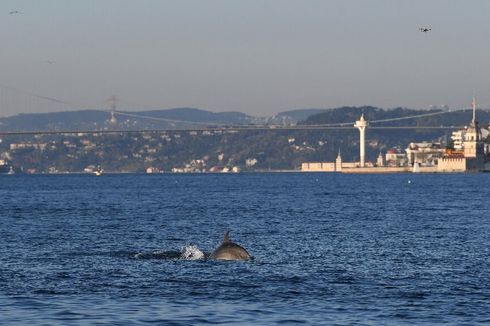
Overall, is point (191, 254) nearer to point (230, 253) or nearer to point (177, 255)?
point (177, 255)

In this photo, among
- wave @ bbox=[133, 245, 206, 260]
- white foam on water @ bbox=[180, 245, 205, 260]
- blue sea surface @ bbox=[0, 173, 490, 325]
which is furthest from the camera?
wave @ bbox=[133, 245, 206, 260]

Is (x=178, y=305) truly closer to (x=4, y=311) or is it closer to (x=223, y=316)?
(x=223, y=316)

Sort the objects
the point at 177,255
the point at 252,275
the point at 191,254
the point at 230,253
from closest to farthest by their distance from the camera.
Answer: the point at 252,275, the point at 230,253, the point at 191,254, the point at 177,255

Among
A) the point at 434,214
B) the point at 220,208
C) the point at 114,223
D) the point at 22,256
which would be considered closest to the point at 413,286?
the point at 22,256

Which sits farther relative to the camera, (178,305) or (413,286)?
(413,286)

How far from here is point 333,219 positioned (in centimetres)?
6631

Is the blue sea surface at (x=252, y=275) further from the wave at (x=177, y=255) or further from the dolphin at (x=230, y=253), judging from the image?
the dolphin at (x=230, y=253)

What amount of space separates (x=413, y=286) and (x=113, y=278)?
7804mm

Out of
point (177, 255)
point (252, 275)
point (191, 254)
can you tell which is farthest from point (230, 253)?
point (252, 275)

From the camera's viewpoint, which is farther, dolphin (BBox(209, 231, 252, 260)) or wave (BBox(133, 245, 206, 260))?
wave (BBox(133, 245, 206, 260))


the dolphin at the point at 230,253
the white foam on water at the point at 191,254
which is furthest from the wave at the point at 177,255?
the dolphin at the point at 230,253

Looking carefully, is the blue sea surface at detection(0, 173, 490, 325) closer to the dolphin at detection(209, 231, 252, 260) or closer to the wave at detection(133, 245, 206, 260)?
the wave at detection(133, 245, 206, 260)

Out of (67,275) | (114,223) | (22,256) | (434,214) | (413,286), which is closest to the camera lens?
(413,286)

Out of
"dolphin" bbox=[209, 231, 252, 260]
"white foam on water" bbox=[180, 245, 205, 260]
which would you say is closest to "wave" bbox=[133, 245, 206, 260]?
"white foam on water" bbox=[180, 245, 205, 260]
